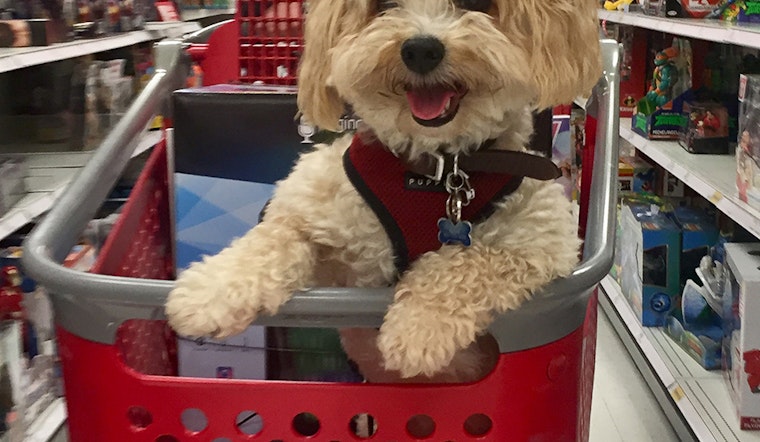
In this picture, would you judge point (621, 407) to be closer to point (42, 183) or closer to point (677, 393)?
point (677, 393)

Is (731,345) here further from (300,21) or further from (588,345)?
(300,21)

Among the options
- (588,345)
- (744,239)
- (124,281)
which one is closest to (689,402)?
(744,239)

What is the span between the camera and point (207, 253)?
1.46m

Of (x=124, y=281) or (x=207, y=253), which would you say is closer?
(x=124, y=281)

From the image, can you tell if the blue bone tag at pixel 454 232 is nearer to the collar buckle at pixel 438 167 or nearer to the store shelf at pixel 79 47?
the collar buckle at pixel 438 167

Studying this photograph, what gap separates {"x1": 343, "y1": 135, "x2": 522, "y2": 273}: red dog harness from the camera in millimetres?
1028

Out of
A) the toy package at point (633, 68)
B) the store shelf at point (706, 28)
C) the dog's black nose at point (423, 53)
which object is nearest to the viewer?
the dog's black nose at point (423, 53)

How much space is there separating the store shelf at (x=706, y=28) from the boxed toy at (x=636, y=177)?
58 centimetres

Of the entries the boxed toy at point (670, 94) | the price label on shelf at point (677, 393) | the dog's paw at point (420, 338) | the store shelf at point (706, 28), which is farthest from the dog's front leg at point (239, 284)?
the boxed toy at point (670, 94)

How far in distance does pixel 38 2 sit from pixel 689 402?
2002mm

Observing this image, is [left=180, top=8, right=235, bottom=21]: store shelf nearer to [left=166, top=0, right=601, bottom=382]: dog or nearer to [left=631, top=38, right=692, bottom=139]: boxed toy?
[left=631, top=38, right=692, bottom=139]: boxed toy

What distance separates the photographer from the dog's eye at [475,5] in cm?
102

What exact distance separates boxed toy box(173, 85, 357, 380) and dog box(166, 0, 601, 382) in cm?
28

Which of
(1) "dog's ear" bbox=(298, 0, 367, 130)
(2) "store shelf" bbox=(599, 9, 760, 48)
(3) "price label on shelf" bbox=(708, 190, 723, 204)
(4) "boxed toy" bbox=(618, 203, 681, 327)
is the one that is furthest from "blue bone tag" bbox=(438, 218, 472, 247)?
(4) "boxed toy" bbox=(618, 203, 681, 327)
